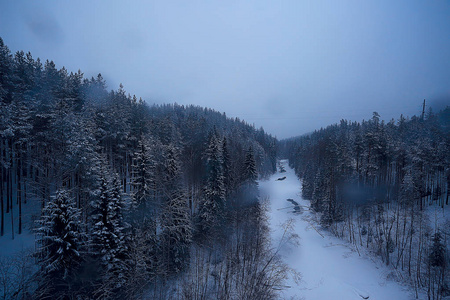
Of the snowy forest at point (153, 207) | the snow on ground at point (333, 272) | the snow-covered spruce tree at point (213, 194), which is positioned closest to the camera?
the snowy forest at point (153, 207)

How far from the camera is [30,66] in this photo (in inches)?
1089

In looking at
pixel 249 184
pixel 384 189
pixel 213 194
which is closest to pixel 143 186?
pixel 213 194

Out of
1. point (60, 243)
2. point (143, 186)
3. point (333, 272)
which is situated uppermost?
point (143, 186)

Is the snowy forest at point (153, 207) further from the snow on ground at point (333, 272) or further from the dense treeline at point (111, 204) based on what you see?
the snow on ground at point (333, 272)

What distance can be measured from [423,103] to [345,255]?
5111 cm

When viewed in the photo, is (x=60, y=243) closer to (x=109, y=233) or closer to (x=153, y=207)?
(x=109, y=233)

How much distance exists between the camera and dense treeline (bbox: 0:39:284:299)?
35.9ft

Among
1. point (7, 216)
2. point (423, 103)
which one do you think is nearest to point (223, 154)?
point (7, 216)

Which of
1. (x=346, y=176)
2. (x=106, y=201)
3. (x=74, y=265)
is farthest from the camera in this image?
(x=346, y=176)

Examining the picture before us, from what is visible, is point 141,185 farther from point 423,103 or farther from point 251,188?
point 423,103

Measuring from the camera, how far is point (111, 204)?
13.3 m

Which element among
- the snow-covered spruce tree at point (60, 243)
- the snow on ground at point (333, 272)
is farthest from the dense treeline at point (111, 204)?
the snow on ground at point (333, 272)

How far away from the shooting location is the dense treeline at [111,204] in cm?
1095

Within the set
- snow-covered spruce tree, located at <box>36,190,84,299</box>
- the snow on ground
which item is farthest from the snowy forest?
the snow on ground
